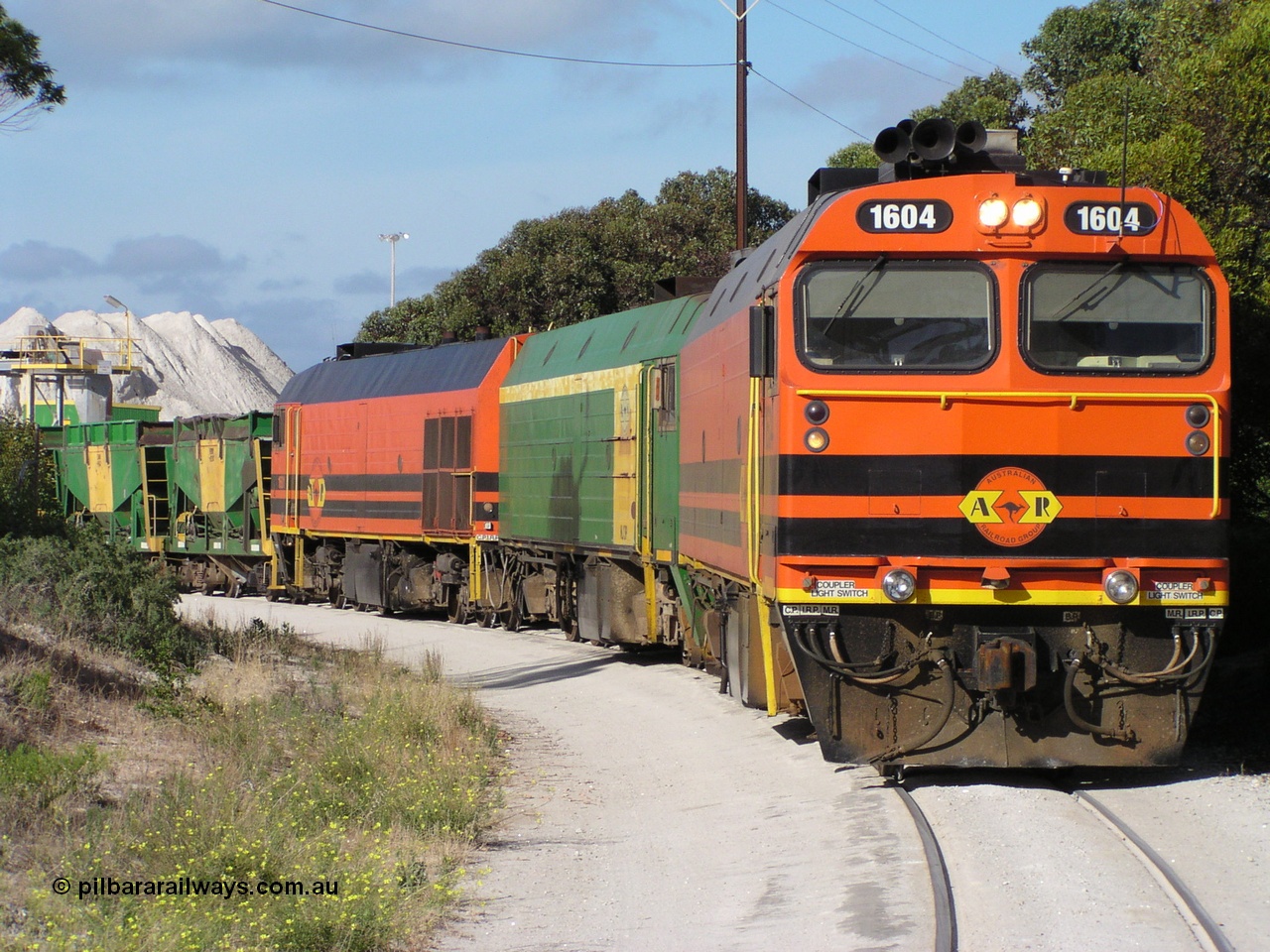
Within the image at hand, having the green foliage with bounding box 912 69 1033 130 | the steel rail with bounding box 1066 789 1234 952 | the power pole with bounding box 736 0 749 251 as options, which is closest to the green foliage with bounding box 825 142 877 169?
the green foliage with bounding box 912 69 1033 130

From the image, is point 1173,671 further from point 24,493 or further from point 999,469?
point 24,493

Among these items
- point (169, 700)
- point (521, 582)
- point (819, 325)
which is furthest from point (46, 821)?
point (521, 582)

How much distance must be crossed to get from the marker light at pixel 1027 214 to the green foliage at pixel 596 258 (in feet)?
93.9

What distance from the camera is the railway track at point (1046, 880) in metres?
6.23

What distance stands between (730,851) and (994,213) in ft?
13.3

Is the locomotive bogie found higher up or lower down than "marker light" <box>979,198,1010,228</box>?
lower down

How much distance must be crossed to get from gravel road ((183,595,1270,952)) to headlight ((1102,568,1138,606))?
123 cm

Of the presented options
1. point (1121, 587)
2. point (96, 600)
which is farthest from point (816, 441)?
point (96, 600)

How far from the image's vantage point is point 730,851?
8289 millimetres

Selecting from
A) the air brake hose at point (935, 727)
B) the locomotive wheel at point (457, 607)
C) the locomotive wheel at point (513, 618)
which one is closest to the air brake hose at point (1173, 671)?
the air brake hose at point (935, 727)

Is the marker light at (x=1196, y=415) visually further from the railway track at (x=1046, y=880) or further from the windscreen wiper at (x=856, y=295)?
the railway track at (x=1046, y=880)

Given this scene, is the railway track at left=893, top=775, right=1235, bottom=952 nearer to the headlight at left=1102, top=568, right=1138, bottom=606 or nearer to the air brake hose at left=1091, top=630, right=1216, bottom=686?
the air brake hose at left=1091, top=630, right=1216, bottom=686

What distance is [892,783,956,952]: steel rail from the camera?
20.1ft

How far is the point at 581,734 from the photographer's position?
12656 mm
